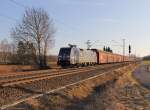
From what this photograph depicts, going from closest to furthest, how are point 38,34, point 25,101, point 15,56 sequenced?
1. point 25,101
2. point 38,34
3. point 15,56

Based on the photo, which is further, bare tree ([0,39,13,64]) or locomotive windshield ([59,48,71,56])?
bare tree ([0,39,13,64])

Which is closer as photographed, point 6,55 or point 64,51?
point 64,51

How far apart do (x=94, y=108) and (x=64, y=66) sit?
3615cm

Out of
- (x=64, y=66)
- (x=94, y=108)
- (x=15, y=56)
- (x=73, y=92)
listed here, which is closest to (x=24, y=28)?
(x=15, y=56)

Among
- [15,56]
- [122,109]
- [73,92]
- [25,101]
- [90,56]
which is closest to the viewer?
[25,101]

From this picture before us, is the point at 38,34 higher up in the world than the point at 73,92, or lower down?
higher up

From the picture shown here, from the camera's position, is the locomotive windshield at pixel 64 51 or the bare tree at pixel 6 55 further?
the bare tree at pixel 6 55

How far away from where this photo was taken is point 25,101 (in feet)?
43.5

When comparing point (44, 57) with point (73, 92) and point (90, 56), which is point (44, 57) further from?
point (73, 92)

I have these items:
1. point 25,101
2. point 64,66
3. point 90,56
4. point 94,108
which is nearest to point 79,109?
point 94,108

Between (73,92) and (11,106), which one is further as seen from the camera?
(73,92)

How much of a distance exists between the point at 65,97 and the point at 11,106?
13.5ft

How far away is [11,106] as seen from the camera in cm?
1223

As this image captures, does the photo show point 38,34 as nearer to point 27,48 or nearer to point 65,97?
point 27,48
